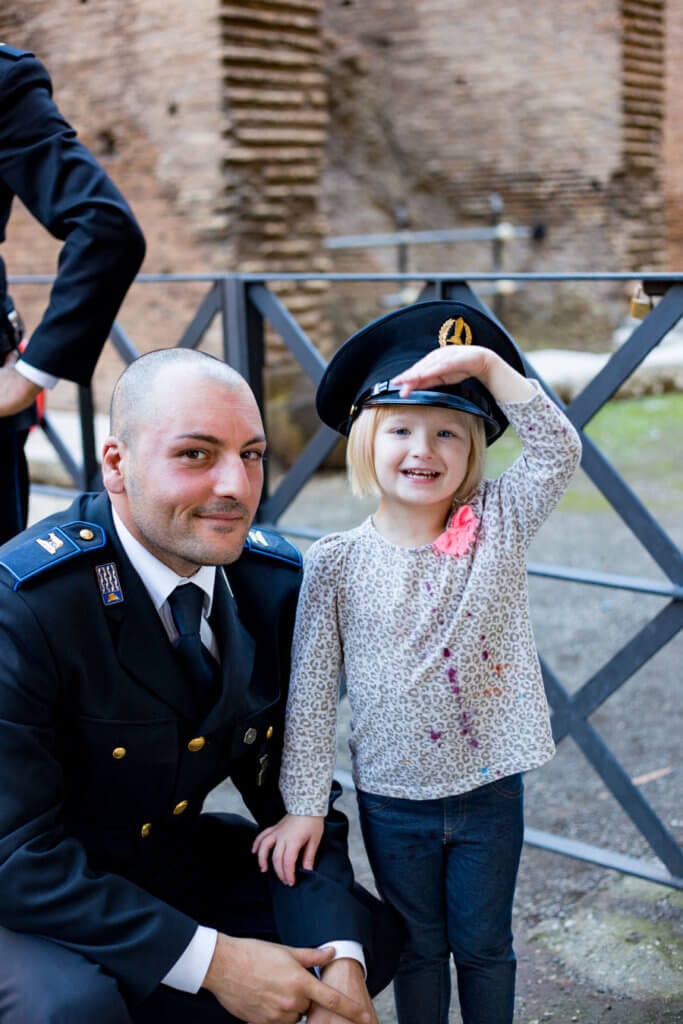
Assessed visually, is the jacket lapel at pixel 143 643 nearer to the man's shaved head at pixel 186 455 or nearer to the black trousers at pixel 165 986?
the man's shaved head at pixel 186 455

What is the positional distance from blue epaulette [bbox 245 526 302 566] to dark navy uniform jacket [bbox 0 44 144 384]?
592mm

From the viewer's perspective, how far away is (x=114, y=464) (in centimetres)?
180

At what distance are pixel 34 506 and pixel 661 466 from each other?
3848 millimetres

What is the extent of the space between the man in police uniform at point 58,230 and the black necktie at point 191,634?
2.56 ft

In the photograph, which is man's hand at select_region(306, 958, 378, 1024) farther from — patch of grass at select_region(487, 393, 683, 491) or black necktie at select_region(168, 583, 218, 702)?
patch of grass at select_region(487, 393, 683, 491)

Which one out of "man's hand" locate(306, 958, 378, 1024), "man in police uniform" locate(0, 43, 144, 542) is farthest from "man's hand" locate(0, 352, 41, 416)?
"man's hand" locate(306, 958, 378, 1024)

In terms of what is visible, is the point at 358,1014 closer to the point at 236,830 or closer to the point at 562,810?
the point at 236,830

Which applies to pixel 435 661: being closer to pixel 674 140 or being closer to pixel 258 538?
pixel 258 538

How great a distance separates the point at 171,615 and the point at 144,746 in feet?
0.66

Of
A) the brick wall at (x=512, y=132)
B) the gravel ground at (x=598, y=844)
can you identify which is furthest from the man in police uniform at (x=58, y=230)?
the brick wall at (x=512, y=132)

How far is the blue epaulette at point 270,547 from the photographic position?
2070 mm

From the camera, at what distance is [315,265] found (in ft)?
25.5

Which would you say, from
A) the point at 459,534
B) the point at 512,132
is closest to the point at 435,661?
the point at 459,534

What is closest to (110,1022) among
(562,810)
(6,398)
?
(6,398)
